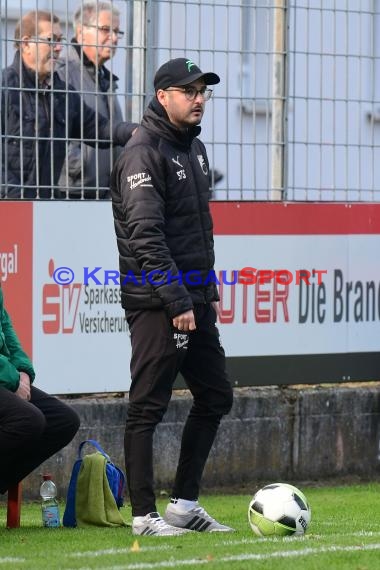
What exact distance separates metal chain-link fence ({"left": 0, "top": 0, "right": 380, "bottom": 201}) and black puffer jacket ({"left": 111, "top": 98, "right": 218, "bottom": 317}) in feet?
8.03

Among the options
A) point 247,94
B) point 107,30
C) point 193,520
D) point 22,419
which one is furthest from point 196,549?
point 247,94

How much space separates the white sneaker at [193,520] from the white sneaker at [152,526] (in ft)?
0.72

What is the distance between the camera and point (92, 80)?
994cm

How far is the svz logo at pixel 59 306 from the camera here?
31.2 feet

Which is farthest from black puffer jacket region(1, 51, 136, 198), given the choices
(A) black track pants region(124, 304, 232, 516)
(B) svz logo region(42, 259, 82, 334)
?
(A) black track pants region(124, 304, 232, 516)

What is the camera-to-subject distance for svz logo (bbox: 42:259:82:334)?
9.52m

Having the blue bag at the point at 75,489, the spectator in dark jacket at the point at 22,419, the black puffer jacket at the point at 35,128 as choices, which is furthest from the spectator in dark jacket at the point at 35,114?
the blue bag at the point at 75,489

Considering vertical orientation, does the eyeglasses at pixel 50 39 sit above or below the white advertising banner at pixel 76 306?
above

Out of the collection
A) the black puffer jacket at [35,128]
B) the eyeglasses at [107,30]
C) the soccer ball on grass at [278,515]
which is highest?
Answer: the eyeglasses at [107,30]

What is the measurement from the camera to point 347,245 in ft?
35.2

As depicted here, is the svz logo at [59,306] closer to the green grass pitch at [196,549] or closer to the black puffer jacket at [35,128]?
the black puffer jacket at [35,128]

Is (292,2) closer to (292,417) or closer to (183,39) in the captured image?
(183,39)

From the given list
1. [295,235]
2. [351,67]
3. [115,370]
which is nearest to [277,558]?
[115,370]

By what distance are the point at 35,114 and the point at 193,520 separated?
331 cm
